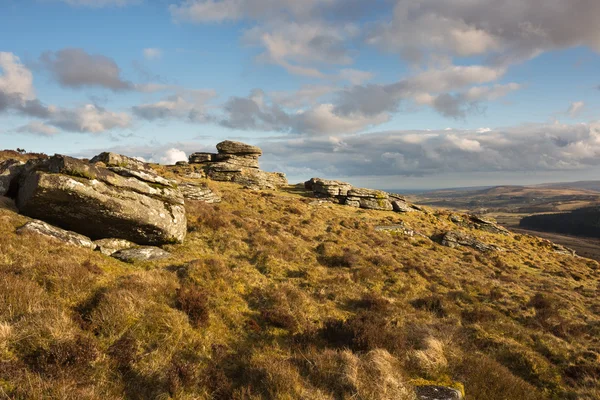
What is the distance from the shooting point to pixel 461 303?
17.5m

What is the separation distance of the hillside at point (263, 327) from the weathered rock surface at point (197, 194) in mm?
7579

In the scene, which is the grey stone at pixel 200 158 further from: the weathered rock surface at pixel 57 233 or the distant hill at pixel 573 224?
the distant hill at pixel 573 224

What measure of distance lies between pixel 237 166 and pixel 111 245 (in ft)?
138

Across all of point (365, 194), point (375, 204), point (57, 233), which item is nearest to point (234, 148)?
point (365, 194)

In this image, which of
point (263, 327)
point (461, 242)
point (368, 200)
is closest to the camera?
point (263, 327)

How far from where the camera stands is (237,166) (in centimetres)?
5459

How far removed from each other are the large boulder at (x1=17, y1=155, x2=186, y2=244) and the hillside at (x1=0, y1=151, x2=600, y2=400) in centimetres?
116

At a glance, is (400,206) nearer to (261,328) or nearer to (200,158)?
(200,158)

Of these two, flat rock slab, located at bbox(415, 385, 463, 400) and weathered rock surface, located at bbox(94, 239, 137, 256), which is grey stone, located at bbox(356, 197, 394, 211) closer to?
weathered rock surface, located at bbox(94, 239, 137, 256)

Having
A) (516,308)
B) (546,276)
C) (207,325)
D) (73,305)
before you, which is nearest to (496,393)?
(207,325)

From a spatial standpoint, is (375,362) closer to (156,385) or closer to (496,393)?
(496,393)

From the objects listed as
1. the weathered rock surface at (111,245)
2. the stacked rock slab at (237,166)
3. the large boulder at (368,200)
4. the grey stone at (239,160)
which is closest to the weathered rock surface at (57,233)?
the weathered rock surface at (111,245)

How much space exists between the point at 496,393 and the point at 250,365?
6.54 meters

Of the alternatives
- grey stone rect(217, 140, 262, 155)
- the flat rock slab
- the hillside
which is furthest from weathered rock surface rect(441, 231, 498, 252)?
grey stone rect(217, 140, 262, 155)
